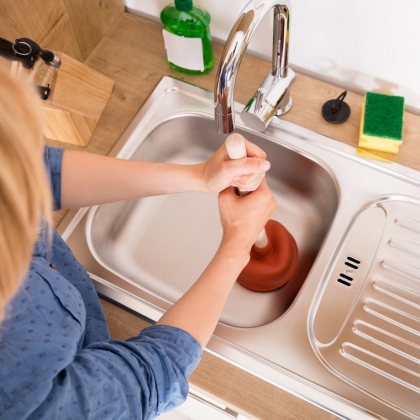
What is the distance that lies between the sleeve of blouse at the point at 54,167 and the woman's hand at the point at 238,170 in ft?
0.75

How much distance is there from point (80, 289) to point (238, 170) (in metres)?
0.30

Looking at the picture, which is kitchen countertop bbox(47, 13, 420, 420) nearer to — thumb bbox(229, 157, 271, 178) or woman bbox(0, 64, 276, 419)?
woman bbox(0, 64, 276, 419)

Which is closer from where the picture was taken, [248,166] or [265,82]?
[248,166]

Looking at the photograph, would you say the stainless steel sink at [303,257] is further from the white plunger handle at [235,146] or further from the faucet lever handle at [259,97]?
the white plunger handle at [235,146]

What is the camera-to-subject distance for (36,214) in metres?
0.41

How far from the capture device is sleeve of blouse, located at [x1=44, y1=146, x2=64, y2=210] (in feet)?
2.29

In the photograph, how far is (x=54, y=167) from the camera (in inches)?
27.5

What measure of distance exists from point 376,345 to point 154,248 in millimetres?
441

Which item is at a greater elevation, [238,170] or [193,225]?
[238,170]

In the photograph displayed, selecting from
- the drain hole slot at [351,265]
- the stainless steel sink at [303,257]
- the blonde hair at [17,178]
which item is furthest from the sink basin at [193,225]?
the blonde hair at [17,178]

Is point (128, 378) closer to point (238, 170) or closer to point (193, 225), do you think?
point (238, 170)

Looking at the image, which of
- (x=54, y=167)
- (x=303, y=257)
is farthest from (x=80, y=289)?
(x=303, y=257)

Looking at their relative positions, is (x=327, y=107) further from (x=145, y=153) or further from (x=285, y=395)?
(x=285, y=395)

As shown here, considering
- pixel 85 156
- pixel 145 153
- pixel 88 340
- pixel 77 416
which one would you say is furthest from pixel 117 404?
pixel 145 153
